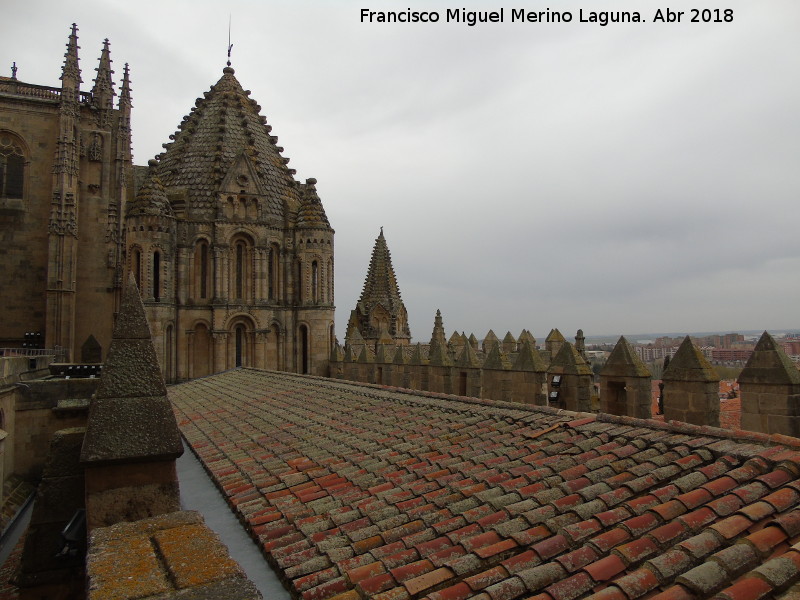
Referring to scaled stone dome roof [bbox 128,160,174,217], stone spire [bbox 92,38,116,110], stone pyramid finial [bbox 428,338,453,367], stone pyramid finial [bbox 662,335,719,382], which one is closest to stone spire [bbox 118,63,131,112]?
stone spire [bbox 92,38,116,110]

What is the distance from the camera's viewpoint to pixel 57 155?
102ft

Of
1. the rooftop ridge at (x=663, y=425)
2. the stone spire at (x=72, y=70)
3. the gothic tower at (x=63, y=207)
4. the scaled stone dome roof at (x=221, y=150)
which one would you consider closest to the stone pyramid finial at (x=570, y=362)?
the rooftop ridge at (x=663, y=425)

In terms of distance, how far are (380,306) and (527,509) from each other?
131ft

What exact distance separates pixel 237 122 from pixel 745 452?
3028cm

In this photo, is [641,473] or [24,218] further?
[24,218]

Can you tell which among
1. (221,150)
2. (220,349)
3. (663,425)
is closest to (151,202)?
(221,150)

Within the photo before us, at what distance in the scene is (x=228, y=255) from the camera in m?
28.2

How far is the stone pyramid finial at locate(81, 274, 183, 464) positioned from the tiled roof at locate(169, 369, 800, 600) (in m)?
1.41

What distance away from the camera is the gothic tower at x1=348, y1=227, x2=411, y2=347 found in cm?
4462

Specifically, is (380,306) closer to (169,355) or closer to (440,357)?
(169,355)

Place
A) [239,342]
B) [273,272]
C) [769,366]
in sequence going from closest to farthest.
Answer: [769,366] → [239,342] → [273,272]

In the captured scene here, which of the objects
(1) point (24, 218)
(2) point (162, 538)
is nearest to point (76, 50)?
(1) point (24, 218)

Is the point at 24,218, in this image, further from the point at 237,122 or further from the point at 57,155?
the point at 237,122

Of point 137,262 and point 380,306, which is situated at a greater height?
point 137,262
